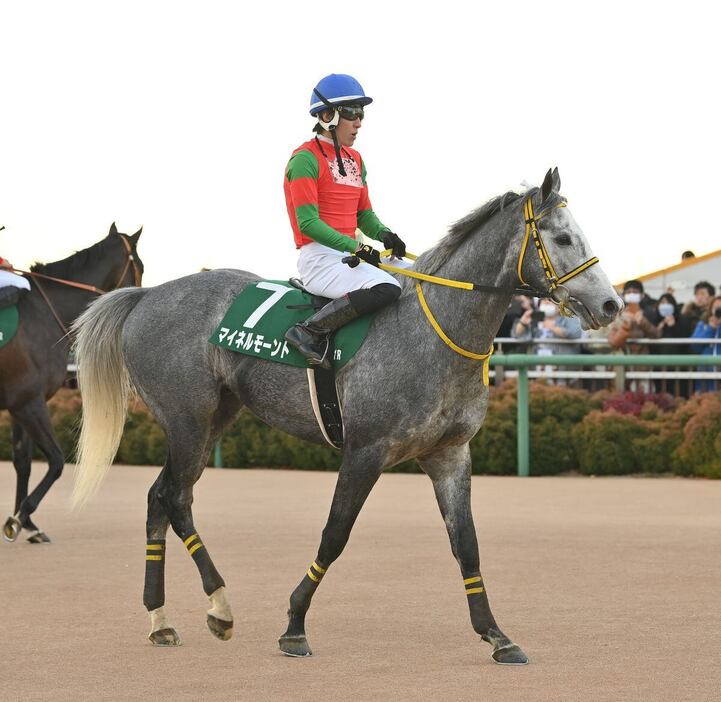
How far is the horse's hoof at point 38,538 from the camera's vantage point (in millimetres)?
9273

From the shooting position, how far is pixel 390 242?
6.27 metres

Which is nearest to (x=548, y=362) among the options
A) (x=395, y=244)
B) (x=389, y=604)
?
(x=389, y=604)

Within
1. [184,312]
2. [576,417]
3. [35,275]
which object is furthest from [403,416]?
[576,417]

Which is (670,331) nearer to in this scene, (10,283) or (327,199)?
(10,283)

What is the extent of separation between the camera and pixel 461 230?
19.5 ft

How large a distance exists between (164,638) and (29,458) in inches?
166

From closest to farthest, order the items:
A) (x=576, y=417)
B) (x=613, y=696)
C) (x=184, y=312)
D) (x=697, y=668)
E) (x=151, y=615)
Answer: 1. (x=613, y=696)
2. (x=697, y=668)
3. (x=151, y=615)
4. (x=184, y=312)
5. (x=576, y=417)

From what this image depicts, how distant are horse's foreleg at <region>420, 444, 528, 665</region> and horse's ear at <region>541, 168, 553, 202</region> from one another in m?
1.17

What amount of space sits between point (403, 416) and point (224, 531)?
4.29 m

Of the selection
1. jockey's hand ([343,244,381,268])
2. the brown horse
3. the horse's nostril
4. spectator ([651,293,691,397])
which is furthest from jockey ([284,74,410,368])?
spectator ([651,293,691,397])

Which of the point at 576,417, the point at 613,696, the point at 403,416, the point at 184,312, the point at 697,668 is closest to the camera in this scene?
the point at 613,696

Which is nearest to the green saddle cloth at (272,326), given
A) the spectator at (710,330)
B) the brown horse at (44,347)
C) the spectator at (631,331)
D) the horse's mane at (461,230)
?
the horse's mane at (461,230)

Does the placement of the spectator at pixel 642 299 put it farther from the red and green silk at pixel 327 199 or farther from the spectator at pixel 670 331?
the red and green silk at pixel 327 199

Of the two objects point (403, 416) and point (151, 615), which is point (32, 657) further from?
point (403, 416)
